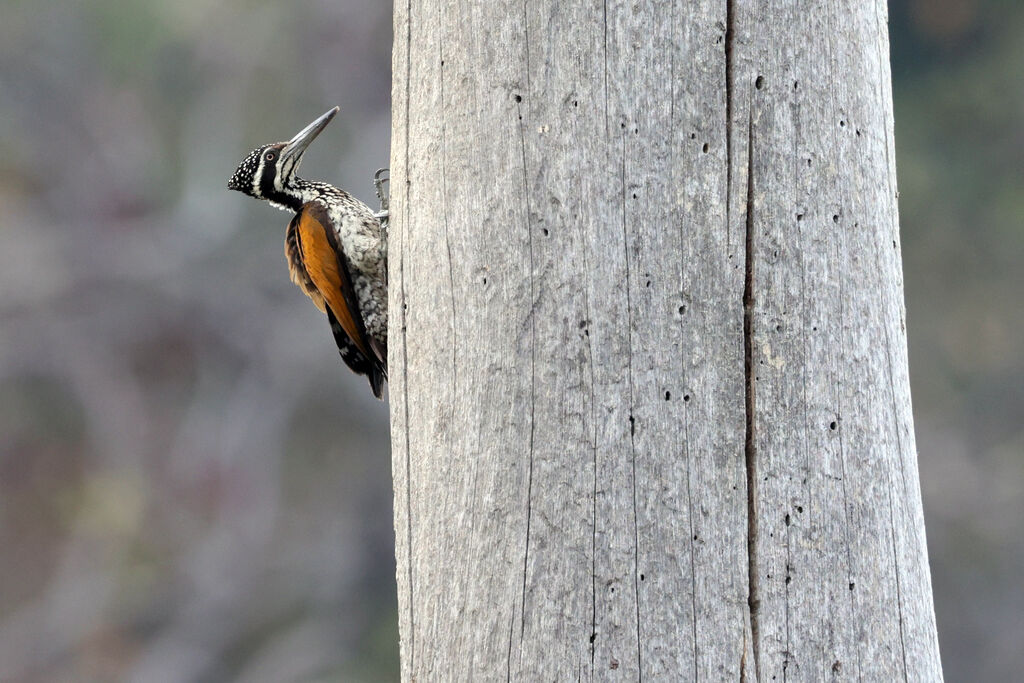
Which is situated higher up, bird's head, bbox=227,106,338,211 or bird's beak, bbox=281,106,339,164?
bird's beak, bbox=281,106,339,164

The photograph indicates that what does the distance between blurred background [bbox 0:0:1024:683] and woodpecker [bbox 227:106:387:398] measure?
6845mm

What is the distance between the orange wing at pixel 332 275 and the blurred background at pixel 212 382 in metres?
7.05

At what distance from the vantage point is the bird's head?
377 centimetres

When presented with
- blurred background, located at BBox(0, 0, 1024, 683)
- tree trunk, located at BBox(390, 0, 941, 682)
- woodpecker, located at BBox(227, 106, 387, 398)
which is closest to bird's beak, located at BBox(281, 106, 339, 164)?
woodpecker, located at BBox(227, 106, 387, 398)

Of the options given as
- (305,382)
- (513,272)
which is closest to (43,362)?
(305,382)

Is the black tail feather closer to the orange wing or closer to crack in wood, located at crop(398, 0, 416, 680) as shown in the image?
the orange wing

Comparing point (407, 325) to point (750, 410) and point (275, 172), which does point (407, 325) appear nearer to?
point (750, 410)

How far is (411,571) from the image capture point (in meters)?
2.10

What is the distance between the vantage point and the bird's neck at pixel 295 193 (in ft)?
12.5

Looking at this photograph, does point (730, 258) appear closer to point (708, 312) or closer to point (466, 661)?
point (708, 312)

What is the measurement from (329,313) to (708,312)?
199 centimetres

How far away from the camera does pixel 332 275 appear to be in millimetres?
3504

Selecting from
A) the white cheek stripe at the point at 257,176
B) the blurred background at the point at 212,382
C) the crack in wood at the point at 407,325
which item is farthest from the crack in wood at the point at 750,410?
the blurred background at the point at 212,382

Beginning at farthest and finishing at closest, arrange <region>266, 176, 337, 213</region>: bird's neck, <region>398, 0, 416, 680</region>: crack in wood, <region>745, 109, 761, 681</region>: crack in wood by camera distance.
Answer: <region>266, 176, 337, 213</region>: bird's neck
<region>398, 0, 416, 680</region>: crack in wood
<region>745, 109, 761, 681</region>: crack in wood
